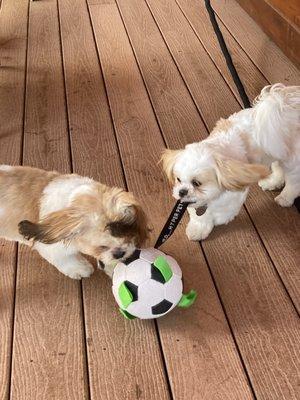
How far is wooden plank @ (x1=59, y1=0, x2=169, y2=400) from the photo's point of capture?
57.7 inches

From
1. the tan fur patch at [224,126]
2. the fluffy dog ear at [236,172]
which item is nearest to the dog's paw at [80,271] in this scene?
the fluffy dog ear at [236,172]

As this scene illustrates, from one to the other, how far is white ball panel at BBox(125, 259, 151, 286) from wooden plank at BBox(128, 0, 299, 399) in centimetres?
35

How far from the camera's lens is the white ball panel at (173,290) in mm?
1506

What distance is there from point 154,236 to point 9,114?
4.26 ft

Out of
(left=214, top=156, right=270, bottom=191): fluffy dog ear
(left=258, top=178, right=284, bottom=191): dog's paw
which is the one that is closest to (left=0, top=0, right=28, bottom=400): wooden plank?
(left=214, top=156, right=270, bottom=191): fluffy dog ear

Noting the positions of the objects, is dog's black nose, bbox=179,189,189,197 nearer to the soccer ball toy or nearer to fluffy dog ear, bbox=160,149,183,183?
fluffy dog ear, bbox=160,149,183,183

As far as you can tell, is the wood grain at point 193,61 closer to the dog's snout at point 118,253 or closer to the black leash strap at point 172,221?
the black leash strap at point 172,221

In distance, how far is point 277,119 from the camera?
1678mm

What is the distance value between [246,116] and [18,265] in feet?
3.41

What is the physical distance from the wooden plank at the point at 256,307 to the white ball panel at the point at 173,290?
0.72 feet

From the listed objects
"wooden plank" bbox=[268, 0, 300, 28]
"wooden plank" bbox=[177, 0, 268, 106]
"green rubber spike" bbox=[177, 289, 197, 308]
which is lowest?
"green rubber spike" bbox=[177, 289, 197, 308]

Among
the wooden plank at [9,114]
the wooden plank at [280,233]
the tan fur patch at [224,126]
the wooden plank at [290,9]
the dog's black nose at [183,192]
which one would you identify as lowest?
the wooden plank at [9,114]

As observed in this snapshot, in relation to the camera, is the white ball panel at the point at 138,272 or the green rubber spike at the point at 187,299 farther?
the green rubber spike at the point at 187,299

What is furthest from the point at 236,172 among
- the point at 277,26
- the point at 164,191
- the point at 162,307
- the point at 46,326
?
the point at 277,26
